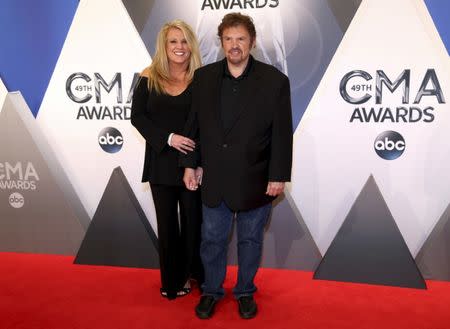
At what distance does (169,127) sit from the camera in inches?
108

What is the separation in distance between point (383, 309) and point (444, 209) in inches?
33.7

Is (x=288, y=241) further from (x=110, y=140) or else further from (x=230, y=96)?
(x=110, y=140)

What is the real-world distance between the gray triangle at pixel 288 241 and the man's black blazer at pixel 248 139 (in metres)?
0.84

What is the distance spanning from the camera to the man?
7.98 ft

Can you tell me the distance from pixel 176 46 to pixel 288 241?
1585mm

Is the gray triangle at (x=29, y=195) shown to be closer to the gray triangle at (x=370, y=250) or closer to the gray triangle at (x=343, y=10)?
the gray triangle at (x=370, y=250)

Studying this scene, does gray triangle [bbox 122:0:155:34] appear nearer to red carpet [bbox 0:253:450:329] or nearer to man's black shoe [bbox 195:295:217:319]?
red carpet [bbox 0:253:450:329]

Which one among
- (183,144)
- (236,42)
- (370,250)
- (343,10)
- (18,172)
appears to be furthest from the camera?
(18,172)

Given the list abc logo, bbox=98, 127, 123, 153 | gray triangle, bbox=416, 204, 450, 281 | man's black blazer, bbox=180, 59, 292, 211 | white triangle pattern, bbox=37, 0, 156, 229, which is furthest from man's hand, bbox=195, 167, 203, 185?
gray triangle, bbox=416, 204, 450, 281

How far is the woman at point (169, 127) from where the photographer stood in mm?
2723

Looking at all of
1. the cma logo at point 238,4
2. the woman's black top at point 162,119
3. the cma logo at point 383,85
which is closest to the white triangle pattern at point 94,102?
the cma logo at point 238,4

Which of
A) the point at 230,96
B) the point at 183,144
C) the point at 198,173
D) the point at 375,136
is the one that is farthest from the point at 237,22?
the point at 375,136

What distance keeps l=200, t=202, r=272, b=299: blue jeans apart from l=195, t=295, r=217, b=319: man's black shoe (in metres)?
0.03

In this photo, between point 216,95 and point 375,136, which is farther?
point 375,136
